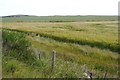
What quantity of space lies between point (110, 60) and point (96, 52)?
12.4 feet

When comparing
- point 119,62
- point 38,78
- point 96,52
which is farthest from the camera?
point 96,52

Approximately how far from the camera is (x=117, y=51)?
33906 mm

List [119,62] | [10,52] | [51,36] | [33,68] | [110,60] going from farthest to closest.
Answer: [51,36] < [110,60] < [119,62] < [10,52] < [33,68]

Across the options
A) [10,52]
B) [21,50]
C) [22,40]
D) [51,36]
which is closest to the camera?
[10,52]

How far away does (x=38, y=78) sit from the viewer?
436 inches

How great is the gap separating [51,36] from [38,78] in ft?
121

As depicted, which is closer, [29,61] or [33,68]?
[33,68]

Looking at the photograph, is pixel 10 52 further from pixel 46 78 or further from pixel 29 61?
pixel 46 78

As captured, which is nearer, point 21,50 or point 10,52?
point 10,52

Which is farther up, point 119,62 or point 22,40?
point 22,40

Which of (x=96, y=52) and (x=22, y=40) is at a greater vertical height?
(x=22, y=40)

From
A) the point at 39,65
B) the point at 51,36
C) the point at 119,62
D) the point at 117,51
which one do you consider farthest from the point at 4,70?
the point at 51,36

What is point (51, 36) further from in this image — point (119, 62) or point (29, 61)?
point (29, 61)

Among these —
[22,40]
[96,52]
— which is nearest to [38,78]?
[22,40]
